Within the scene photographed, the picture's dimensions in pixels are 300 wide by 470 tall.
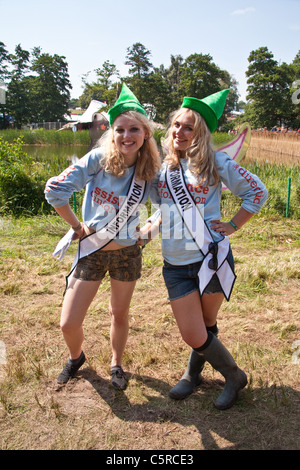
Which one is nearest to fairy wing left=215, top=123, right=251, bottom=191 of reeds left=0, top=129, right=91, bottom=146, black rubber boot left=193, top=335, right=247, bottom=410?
black rubber boot left=193, top=335, right=247, bottom=410

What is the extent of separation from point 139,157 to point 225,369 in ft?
4.48

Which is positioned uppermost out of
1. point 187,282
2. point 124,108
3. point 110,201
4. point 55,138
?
point 124,108

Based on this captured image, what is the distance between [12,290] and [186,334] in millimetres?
2395

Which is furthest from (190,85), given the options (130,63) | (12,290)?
(12,290)

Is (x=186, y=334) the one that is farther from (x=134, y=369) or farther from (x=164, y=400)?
(x=134, y=369)

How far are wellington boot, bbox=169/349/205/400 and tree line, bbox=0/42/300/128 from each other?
27878 mm

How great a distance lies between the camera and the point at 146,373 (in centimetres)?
277

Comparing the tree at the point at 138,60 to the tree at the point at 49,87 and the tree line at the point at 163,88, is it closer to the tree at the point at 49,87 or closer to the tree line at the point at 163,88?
the tree line at the point at 163,88

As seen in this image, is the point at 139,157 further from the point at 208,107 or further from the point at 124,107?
the point at 208,107

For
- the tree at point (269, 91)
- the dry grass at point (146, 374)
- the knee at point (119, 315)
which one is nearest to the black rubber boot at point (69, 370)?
the dry grass at point (146, 374)

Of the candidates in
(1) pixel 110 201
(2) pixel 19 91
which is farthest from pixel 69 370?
(2) pixel 19 91

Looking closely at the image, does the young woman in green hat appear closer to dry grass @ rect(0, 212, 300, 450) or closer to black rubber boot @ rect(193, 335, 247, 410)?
black rubber boot @ rect(193, 335, 247, 410)

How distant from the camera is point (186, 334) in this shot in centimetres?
223

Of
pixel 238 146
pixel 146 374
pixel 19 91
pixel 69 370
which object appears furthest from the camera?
pixel 19 91
